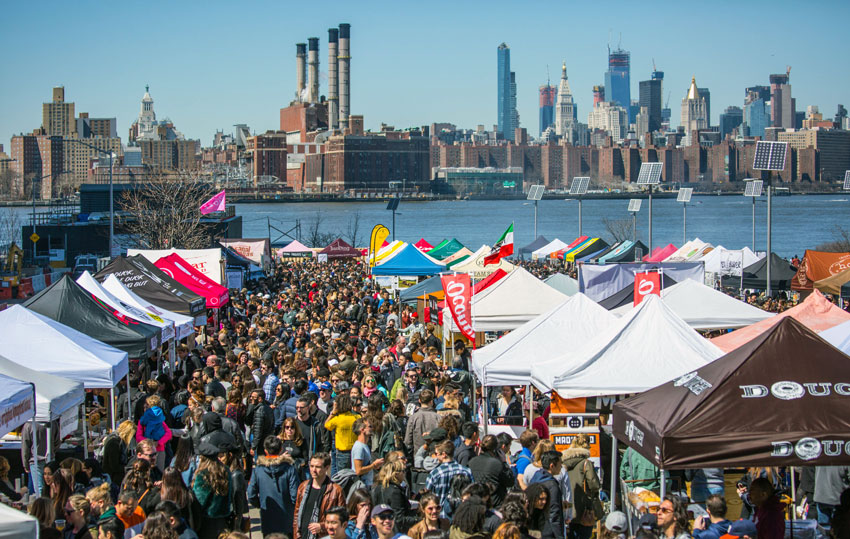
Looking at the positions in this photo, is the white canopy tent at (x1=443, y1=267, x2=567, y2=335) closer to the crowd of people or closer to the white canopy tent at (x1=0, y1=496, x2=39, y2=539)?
the crowd of people

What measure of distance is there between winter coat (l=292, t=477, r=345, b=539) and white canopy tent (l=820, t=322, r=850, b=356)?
598 cm

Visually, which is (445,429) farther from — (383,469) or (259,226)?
(259,226)

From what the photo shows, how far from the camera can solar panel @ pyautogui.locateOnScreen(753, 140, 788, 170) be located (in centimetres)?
3053

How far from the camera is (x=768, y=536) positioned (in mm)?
6777

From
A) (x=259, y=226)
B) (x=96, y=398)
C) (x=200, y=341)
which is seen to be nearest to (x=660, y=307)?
(x=96, y=398)

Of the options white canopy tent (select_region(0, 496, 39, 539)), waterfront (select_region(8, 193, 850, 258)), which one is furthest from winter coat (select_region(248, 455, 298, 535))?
waterfront (select_region(8, 193, 850, 258))

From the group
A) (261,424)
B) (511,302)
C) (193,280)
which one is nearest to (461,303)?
(511,302)

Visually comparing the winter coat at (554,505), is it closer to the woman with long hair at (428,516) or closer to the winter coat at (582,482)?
the winter coat at (582,482)

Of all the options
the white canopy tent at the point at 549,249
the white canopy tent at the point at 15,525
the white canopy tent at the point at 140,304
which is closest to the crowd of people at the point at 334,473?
the white canopy tent at the point at 15,525

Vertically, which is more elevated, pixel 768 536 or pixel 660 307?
pixel 660 307

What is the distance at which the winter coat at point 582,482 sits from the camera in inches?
303

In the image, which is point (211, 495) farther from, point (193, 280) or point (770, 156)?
point (770, 156)

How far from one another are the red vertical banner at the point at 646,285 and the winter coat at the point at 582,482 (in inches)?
227

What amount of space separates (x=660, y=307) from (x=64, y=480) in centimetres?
613
